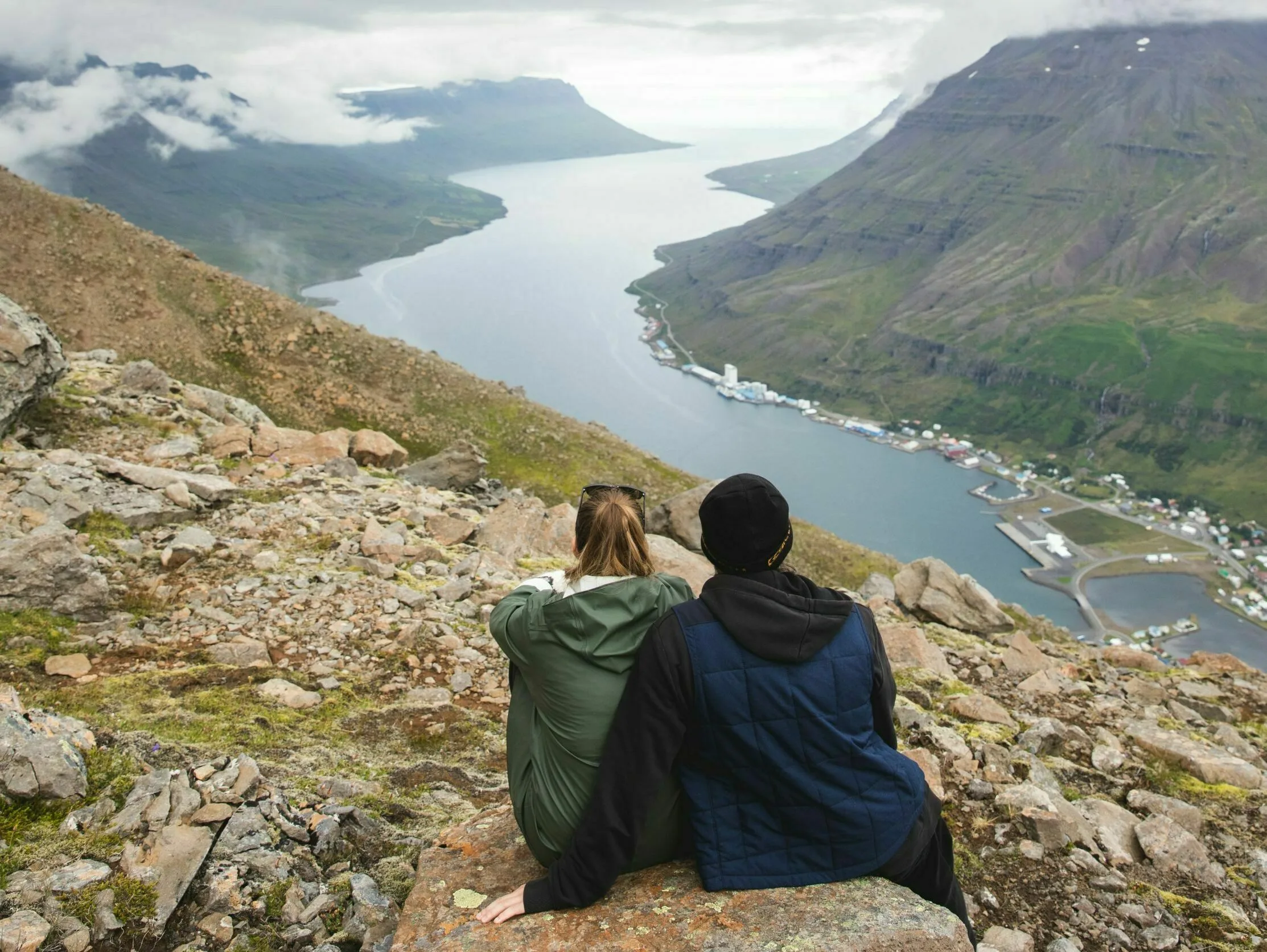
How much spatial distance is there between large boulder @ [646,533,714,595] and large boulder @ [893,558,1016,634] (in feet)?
15.6

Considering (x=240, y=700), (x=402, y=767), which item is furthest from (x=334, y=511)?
(x=402, y=767)

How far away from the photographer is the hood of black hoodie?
15.1 feet

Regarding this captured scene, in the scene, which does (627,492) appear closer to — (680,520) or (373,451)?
(373,451)

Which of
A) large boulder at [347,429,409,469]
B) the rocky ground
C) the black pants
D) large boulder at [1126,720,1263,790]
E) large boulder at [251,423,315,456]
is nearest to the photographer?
the black pants

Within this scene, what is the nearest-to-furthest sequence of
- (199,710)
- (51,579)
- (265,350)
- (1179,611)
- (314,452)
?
(199,710) < (51,579) < (314,452) < (265,350) < (1179,611)

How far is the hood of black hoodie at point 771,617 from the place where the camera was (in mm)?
4613

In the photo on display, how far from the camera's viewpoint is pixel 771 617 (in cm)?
461

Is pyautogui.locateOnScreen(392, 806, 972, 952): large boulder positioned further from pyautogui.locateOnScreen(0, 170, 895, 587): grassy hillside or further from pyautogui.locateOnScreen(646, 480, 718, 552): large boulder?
pyautogui.locateOnScreen(0, 170, 895, 587): grassy hillside

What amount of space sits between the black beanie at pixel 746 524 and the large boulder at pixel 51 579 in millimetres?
8771

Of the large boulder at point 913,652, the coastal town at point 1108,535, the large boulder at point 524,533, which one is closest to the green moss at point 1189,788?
the large boulder at point 913,652

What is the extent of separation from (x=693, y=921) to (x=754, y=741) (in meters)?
1.09

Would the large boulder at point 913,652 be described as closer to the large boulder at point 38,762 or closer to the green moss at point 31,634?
the large boulder at point 38,762

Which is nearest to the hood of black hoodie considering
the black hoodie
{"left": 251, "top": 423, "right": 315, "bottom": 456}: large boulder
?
the black hoodie

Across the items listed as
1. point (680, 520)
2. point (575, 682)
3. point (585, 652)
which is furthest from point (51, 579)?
point (680, 520)
